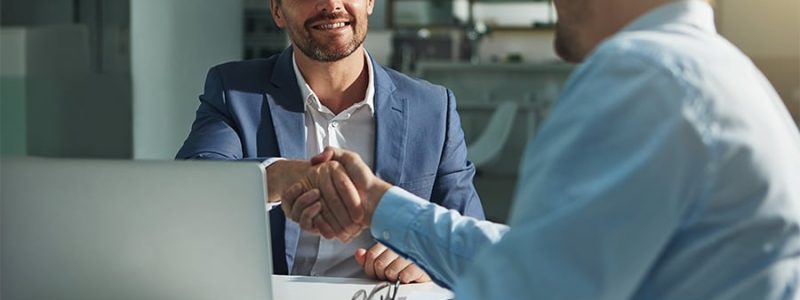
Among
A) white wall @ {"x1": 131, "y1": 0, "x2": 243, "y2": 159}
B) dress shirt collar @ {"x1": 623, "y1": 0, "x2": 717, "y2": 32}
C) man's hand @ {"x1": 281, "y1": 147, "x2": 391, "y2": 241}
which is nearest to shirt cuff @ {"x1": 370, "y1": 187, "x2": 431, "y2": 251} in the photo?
man's hand @ {"x1": 281, "y1": 147, "x2": 391, "y2": 241}

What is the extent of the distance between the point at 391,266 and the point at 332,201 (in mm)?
227

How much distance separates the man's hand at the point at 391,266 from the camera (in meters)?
1.70

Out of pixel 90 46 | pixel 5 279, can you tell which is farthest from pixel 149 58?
pixel 5 279

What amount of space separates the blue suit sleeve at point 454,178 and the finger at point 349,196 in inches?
23.3

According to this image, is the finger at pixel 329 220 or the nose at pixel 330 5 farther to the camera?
the nose at pixel 330 5

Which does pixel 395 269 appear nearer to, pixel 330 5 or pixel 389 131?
pixel 389 131

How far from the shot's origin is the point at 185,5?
14.9ft

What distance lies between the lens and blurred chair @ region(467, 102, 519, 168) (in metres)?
6.61

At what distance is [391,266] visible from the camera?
1.70 meters

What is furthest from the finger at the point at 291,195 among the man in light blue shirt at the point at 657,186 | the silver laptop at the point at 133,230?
the man in light blue shirt at the point at 657,186

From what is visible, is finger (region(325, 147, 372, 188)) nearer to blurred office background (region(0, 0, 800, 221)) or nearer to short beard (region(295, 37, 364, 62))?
short beard (region(295, 37, 364, 62))

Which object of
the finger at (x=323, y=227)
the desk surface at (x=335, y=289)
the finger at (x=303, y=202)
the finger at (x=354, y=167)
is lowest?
the desk surface at (x=335, y=289)

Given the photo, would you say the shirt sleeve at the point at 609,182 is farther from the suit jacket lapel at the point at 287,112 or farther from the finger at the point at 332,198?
the suit jacket lapel at the point at 287,112

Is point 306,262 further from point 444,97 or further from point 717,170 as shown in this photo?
point 717,170
